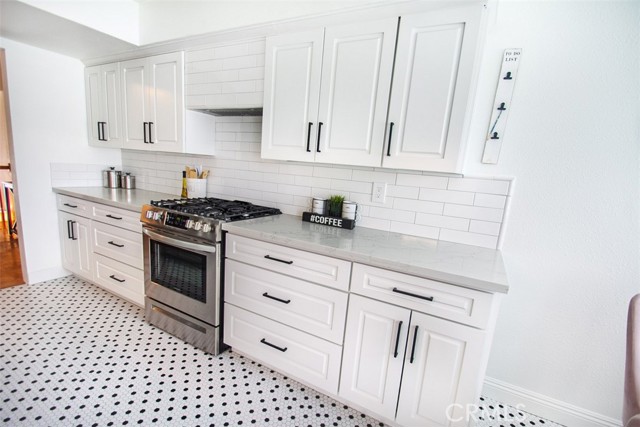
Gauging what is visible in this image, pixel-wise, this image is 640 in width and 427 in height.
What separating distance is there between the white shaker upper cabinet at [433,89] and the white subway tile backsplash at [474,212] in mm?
346

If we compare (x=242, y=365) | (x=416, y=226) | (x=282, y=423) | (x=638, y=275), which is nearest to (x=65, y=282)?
(x=242, y=365)

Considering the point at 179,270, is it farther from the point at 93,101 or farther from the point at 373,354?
the point at 93,101

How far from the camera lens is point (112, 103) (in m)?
2.67

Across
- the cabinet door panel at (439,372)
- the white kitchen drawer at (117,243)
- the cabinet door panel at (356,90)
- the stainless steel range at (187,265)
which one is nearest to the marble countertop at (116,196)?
the white kitchen drawer at (117,243)

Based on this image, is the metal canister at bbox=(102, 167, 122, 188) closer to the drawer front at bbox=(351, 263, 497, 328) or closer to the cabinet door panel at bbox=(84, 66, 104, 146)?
the cabinet door panel at bbox=(84, 66, 104, 146)

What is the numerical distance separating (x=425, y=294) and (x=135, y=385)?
171cm

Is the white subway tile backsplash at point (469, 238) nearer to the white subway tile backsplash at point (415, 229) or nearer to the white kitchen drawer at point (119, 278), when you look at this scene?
the white subway tile backsplash at point (415, 229)

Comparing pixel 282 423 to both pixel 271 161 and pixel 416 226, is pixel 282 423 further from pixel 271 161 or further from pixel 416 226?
pixel 271 161

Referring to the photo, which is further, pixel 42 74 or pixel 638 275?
pixel 42 74

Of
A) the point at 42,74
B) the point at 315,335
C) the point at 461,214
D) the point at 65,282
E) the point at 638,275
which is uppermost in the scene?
the point at 42,74

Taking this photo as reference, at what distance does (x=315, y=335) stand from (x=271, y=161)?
1.36m

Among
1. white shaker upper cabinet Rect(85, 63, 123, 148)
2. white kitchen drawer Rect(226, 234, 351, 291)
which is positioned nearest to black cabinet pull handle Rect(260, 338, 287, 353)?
white kitchen drawer Rect(226, 234, 351, 291)

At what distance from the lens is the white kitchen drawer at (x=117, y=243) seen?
2.27 metres

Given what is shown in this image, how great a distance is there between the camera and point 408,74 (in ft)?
4.85
